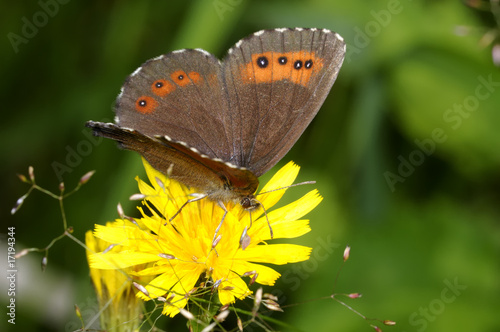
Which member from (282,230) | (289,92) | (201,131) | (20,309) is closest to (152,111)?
(201,131)

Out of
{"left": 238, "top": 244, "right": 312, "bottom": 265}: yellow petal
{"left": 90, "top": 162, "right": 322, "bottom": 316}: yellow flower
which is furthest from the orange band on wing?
{"left": 238, "top": 244, "right": 312, "bottom": 265}: yellow petal

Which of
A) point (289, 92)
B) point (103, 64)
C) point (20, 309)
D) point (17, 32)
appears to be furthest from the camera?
point (103, 64)

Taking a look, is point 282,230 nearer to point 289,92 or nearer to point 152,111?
point 289,92

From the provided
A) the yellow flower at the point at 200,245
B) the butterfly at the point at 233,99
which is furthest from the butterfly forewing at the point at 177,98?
the yellow flower at the point at 200,245

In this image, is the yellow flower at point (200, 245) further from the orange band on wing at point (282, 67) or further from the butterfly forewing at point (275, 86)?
the orange band on wing at point (282, 67)

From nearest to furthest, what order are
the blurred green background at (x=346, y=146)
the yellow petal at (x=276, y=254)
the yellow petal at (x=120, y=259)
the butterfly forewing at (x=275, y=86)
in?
the yellow petal at (x=120, y=259)
the yellow petal at (x=276, y=254)
the butterfly forewing at (x=275, y=86)
the blurred green background at (x=346, y=146)

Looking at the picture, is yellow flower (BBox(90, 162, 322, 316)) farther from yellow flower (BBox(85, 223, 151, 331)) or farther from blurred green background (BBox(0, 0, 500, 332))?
blurred green background (BBox(0, 0, 500, 332))

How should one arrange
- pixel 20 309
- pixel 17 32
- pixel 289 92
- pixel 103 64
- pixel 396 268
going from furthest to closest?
pixel 103 64 < pixel 17 32 < pixel 396 268 < pixel 20 309 < pixel 289 92
